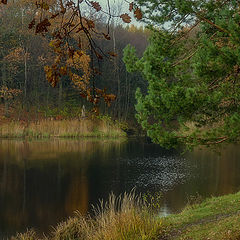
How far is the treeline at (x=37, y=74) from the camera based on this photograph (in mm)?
30814

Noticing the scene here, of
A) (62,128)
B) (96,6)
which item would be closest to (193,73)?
(96,6)

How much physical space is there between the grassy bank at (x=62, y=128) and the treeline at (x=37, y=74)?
2782 millimetres

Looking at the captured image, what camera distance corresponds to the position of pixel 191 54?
7.58 m

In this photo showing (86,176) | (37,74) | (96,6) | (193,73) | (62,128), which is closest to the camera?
(96,6)

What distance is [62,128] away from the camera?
2847cm

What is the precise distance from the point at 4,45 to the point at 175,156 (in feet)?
56.8

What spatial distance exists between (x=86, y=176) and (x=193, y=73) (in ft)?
33.7

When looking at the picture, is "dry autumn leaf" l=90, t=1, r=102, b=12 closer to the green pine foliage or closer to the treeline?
the green pine foliage

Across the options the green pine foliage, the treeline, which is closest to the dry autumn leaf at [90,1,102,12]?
the green pine foliage

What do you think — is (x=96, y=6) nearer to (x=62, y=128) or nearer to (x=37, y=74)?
(x=62, y=128)

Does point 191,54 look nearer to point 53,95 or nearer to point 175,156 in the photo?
point 175,156

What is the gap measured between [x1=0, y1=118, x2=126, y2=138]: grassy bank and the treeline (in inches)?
110

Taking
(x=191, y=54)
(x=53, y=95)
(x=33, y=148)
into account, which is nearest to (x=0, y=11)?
(x=53, y=95)

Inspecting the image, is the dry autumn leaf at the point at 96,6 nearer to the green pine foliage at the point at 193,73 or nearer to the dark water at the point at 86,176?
the green pine foliage at the point at 193,73
